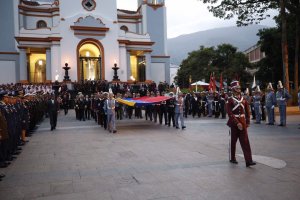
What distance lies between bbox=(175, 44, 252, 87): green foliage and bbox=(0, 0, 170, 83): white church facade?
13.5 meters

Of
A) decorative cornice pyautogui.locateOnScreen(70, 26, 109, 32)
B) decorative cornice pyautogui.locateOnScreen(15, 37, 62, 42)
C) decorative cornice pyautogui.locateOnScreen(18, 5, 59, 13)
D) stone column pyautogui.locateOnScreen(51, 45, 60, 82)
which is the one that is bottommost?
stone column pyautogui.locateOnScreen(51, 45, 60, 82)

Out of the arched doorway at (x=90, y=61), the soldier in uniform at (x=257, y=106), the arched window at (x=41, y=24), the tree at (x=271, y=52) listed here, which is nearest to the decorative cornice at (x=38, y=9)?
the arched window at (x=41, y=24)

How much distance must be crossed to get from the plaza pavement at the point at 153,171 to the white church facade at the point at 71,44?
24.2 meters

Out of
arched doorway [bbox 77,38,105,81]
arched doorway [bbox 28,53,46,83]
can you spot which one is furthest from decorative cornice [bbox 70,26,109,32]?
arched doorway [bbox 28,53,46,83]

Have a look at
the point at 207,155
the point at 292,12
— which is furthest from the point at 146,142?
the point at 292,12

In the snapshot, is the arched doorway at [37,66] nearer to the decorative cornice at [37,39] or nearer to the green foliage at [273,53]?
the decorative cornice at [37,39]

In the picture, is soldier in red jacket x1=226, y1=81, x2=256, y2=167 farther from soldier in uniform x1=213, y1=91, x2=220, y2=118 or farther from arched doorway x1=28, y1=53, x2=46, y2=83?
arched doorway x1=28, y1=53, x2=46, y2=83

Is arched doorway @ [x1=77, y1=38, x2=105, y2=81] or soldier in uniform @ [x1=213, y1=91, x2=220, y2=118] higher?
arched doorway @ [x1=77, y1=38, x2=105, y2=81]

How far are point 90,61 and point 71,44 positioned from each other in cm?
289

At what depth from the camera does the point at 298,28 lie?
31.2m

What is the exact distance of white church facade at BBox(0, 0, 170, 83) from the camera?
113 feet

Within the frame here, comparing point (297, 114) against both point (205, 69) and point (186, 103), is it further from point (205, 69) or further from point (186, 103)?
point (205, 69)

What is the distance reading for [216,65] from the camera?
193 ft

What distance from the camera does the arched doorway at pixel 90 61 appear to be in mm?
35312
